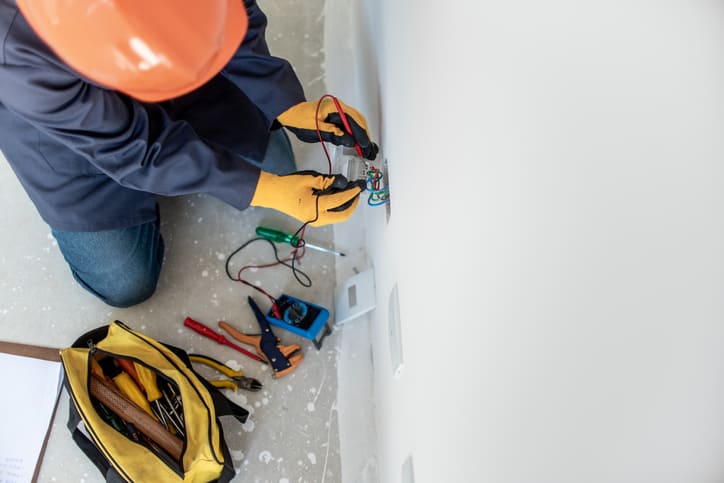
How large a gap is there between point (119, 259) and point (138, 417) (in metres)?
0.37

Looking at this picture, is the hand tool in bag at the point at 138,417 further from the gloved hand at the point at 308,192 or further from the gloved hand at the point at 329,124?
the gloved hand at the point at 329,124

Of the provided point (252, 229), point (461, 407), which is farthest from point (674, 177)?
point (252, 229)

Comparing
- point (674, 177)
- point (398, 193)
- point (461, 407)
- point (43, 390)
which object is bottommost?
point (43, 390)

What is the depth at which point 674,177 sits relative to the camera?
30cm

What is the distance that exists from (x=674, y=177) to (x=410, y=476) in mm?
756

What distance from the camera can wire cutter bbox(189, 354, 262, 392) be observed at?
4.43 ft

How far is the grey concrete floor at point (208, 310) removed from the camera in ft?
4.31

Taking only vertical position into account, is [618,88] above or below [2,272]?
above

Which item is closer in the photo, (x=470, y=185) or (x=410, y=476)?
(x=470, y=185)

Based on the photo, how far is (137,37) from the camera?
0.64m

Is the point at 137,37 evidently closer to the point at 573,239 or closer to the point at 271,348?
the point at 573,239

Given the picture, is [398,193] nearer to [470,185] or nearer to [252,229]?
[470,185]

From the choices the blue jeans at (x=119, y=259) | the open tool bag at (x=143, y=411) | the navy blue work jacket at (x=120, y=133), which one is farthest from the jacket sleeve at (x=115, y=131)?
the open tool bag at (x=143, y=411)

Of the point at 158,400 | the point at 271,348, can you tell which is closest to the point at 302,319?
the point at 271,348
